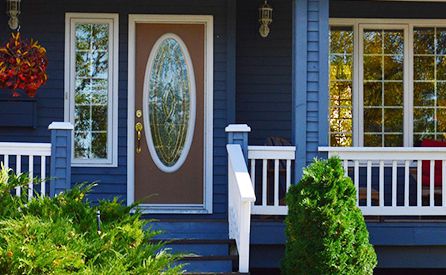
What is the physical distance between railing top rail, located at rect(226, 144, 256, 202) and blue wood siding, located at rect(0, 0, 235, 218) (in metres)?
1.46

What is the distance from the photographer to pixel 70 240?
4070mm

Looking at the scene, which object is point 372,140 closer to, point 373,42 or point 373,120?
point 373,120

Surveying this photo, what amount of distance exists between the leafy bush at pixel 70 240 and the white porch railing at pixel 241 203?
1486mm

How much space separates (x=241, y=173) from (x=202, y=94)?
216 centimetres

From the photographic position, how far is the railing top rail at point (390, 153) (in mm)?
6801

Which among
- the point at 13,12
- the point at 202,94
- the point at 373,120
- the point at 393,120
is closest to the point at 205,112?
the point at 202,94

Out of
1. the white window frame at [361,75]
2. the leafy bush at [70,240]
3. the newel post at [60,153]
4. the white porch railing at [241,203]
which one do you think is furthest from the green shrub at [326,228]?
the white window frame at [361,75]

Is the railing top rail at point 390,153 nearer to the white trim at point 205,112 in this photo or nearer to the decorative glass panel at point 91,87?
the white trim at point 205,112

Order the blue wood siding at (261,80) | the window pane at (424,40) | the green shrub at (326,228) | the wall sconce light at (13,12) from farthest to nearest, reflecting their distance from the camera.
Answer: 1. the window pane at (424,40)
2. the blue wood siding at (261,80)
3. the wall sconce light at (13,12)
4. the green shrub at (326,228)

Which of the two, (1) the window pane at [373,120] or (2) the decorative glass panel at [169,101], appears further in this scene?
(1) the window pane at [373,120]

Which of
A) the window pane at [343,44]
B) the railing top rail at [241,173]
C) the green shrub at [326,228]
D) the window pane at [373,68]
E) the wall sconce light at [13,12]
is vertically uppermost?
the wall sconce light at [13,12]

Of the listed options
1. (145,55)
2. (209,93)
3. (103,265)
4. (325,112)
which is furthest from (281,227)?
(103,265)

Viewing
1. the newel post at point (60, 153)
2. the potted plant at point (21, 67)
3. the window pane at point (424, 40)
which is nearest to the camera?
the newel post at point (60, 153)

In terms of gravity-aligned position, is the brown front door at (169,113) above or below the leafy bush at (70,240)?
above
